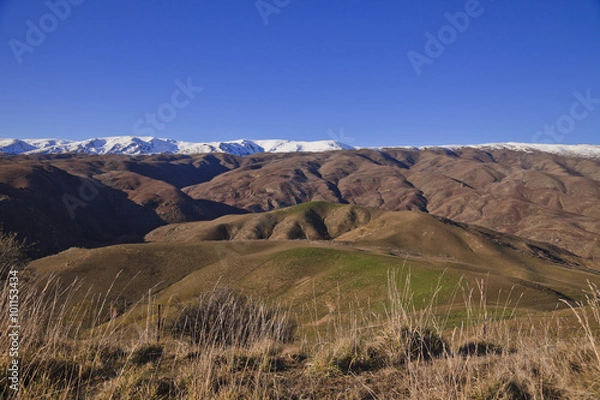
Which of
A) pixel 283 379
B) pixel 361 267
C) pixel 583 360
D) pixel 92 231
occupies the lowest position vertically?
pixel 92 231

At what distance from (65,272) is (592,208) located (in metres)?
229

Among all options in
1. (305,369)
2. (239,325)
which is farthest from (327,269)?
(239,325)

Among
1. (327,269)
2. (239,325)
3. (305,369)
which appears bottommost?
(327,269)

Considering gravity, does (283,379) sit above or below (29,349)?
below

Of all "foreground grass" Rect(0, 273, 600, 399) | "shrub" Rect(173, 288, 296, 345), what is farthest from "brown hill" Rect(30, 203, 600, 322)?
"foreground grass" Rect(0, 273, 600, 399)

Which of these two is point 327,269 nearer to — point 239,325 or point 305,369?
point 305,369

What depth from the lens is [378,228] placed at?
96.7 m

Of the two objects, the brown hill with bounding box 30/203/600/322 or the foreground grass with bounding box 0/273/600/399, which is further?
the brown hill with bounding box 30/203/600/322

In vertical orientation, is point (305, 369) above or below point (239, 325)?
below

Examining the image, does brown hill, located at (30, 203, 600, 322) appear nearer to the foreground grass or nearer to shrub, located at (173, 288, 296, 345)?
shrub, located at (173, 288, 296, 345)

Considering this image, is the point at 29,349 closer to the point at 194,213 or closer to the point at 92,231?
the point at 92,231

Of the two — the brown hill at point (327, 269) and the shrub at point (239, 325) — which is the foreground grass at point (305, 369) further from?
the brown hill at point (327, 269)

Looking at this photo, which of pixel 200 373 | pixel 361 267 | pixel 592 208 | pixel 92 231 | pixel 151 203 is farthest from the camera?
pixel 592 208

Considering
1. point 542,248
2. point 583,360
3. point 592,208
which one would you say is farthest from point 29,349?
point 592,208
